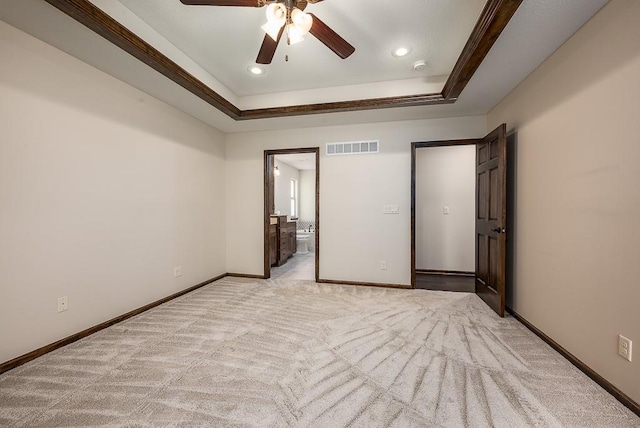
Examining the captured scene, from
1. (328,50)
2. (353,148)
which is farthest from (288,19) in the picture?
(353,148)

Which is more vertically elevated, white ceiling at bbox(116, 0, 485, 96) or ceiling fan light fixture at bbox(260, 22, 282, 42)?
white ceiling at bbox(116, 0, 485, 96)

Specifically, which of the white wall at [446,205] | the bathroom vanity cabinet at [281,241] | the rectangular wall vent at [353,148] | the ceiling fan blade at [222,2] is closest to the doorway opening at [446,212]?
the white wall at [446,205]

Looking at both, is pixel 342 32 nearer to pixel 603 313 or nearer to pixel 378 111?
pixel 378 111

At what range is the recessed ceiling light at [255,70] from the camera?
2.88 metres

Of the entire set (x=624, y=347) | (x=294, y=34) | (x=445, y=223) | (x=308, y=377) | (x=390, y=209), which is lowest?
(x=308, y=377)

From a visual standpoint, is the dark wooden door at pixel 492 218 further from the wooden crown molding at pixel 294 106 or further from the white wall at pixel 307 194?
the white wall at pixel 307 194

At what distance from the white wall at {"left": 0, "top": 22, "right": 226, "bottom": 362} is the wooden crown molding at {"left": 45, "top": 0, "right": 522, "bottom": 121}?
23.0 inches

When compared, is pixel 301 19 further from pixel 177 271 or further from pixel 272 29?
pixel 177 271

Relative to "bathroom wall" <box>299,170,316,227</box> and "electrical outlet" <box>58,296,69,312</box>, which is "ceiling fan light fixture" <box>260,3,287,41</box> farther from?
"bathroom wall" <box>299,170,316,227</box>

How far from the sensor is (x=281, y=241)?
5293 millimetres

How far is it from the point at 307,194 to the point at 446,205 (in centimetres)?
488

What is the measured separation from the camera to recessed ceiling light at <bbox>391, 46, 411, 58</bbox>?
2.53 metres

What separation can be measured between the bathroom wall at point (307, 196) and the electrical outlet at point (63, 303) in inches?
255

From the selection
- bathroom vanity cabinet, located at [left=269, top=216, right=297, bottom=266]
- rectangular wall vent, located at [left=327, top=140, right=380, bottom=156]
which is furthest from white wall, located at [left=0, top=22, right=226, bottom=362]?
rectangular wall vent, located at [left=327, top=140, right=380, bottom=156]
